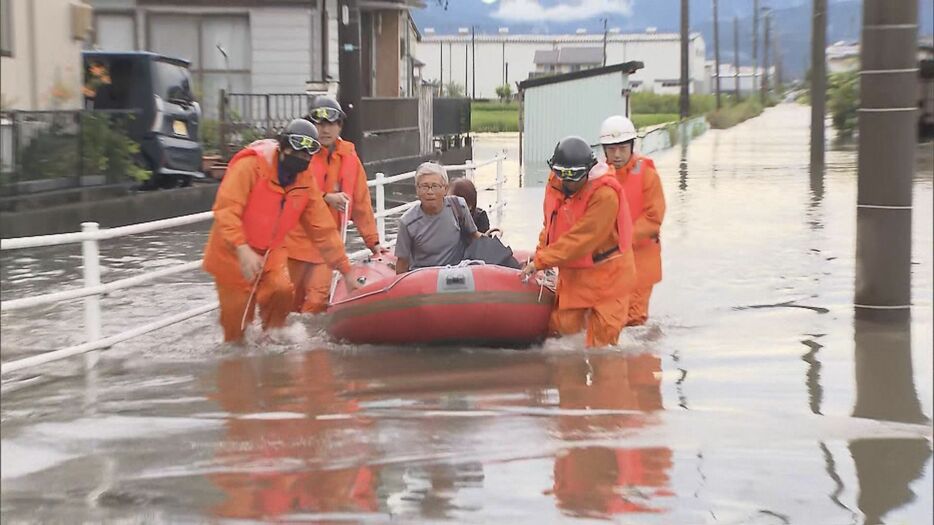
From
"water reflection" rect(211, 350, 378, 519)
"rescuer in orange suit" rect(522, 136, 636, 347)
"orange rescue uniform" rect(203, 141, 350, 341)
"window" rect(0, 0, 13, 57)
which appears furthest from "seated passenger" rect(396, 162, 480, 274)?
"window" rect(0, 0, 13, 57)

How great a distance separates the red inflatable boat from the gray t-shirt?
20.4 inches

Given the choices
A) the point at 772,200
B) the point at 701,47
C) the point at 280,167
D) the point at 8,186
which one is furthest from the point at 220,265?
the point at 701,47

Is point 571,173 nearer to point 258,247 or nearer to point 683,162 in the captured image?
point 258,247

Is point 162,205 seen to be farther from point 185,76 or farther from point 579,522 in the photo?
point 579,522

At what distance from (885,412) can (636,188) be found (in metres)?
3.02

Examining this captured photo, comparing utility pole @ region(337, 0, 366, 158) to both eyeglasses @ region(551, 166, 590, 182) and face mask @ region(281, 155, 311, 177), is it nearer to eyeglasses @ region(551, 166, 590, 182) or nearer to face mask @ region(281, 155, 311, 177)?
face mask @ region(281, 155, 311, 177)

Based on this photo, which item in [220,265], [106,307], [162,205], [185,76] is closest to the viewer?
[220,265]

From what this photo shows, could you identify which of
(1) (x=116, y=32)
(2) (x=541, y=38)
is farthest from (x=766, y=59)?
(1) (x=116, y=32)

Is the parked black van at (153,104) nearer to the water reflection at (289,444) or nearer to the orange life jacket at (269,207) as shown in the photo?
the orange life jacket at (269,207)

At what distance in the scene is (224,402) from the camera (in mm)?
7809

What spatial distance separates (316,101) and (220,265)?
70.4 inches

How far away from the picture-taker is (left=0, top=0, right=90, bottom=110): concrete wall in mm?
17672

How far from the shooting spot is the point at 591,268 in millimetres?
8828

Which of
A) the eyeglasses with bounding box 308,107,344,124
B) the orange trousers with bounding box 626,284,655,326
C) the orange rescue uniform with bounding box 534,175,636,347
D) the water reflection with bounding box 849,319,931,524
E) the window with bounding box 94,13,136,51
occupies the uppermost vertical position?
the window with bounding box 94,13,136,51
